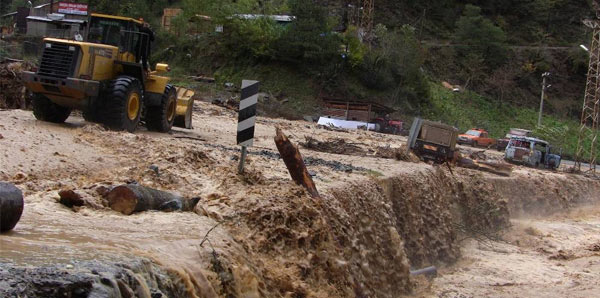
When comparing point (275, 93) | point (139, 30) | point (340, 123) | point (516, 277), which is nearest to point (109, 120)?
point (139, 30)

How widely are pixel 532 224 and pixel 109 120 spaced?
50.6 ft

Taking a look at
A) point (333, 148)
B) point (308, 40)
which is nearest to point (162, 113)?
point (333, 148)

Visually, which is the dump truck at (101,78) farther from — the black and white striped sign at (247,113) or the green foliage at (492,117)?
the green foliage at (492,117)

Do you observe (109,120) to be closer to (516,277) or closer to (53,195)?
(53,195)

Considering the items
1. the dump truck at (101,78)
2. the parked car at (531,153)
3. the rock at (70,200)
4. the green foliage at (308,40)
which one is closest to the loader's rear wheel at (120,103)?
the dump truck at (101,78)

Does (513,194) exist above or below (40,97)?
below

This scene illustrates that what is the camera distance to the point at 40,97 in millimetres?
16109

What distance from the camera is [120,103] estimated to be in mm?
15766

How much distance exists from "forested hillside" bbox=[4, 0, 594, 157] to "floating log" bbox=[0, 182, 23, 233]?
42005 millimetres

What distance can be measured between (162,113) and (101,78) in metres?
2.51

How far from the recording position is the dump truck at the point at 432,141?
23.8 meters

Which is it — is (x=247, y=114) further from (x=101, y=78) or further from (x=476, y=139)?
(x=476, y=139)

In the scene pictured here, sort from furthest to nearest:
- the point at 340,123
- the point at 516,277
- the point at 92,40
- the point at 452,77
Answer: the point at 452,77
the point at 340,123
the point at 92,40
the point at 516,277

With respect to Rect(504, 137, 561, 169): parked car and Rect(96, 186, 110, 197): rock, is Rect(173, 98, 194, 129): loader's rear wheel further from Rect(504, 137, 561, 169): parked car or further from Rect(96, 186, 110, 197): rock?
Rect(504, 137, 561, 169): parked car
